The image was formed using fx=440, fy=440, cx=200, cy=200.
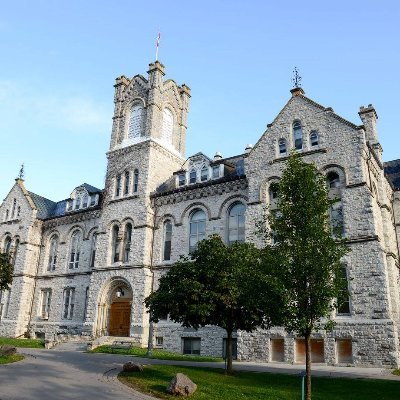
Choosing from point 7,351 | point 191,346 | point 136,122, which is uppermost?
point 136,122

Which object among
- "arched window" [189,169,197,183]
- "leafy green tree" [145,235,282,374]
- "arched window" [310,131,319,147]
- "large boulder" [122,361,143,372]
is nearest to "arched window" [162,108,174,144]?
"arched window" [189,169,197,183]

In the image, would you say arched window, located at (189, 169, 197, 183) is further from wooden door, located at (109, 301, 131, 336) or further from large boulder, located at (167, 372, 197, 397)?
large boulder, located at (167, 372, 197, 397)

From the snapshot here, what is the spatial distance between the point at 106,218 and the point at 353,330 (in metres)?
21.9

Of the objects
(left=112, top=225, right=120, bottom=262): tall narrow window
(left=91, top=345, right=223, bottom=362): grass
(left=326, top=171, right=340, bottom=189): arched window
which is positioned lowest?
(left=91, top=345, right=223, bottom=362): grass

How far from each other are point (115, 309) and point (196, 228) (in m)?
9.33

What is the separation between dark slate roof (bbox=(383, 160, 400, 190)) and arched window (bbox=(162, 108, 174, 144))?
742 inches

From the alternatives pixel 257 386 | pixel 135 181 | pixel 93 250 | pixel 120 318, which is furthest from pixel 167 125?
pixel 257 386

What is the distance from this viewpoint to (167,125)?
133 ft

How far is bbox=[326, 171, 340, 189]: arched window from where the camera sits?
26.3 meters

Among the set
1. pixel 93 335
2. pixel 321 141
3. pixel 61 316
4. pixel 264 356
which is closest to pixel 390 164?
pixel 321 141

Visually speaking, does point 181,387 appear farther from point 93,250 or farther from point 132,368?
point 93,250

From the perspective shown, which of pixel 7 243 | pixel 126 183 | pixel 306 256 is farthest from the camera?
pixel 7 243

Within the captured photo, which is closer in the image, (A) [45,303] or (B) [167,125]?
(B) [167,125]

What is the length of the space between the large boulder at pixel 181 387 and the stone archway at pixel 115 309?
798 inches
